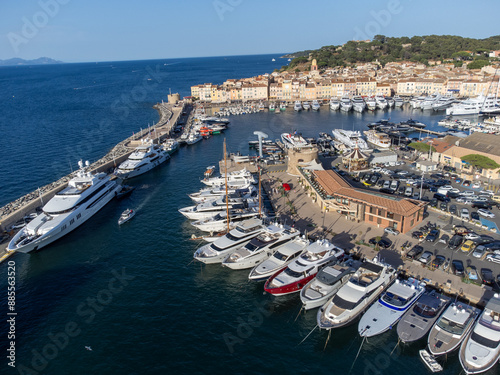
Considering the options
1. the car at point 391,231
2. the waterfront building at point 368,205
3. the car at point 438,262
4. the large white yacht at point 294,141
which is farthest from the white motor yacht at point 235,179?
the car at point 438,262

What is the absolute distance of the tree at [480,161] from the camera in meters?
44.3

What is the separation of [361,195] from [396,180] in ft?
45.1

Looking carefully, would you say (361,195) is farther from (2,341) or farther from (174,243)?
(2,341)

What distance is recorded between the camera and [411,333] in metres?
21.3

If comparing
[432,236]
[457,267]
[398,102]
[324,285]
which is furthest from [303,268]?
[398,102]

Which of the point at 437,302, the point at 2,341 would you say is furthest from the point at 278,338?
the point at 2,341

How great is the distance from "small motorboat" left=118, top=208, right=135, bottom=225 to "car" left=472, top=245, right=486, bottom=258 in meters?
35.4

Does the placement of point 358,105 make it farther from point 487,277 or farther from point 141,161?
point 487,277

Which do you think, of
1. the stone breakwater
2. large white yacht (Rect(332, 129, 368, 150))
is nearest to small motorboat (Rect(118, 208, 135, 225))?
the stone breakwater

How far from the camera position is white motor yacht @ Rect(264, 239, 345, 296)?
1031 inches

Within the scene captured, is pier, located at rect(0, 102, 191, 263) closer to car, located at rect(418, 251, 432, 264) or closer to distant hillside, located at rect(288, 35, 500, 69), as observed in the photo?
car, located at rect(418, 251, 432, 264)

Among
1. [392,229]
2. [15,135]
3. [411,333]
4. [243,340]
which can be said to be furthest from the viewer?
[15,135]

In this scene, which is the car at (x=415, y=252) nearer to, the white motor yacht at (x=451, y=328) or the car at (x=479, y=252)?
the car at (x=479, y=252)

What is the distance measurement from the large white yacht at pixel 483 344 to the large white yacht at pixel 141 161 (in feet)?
162
